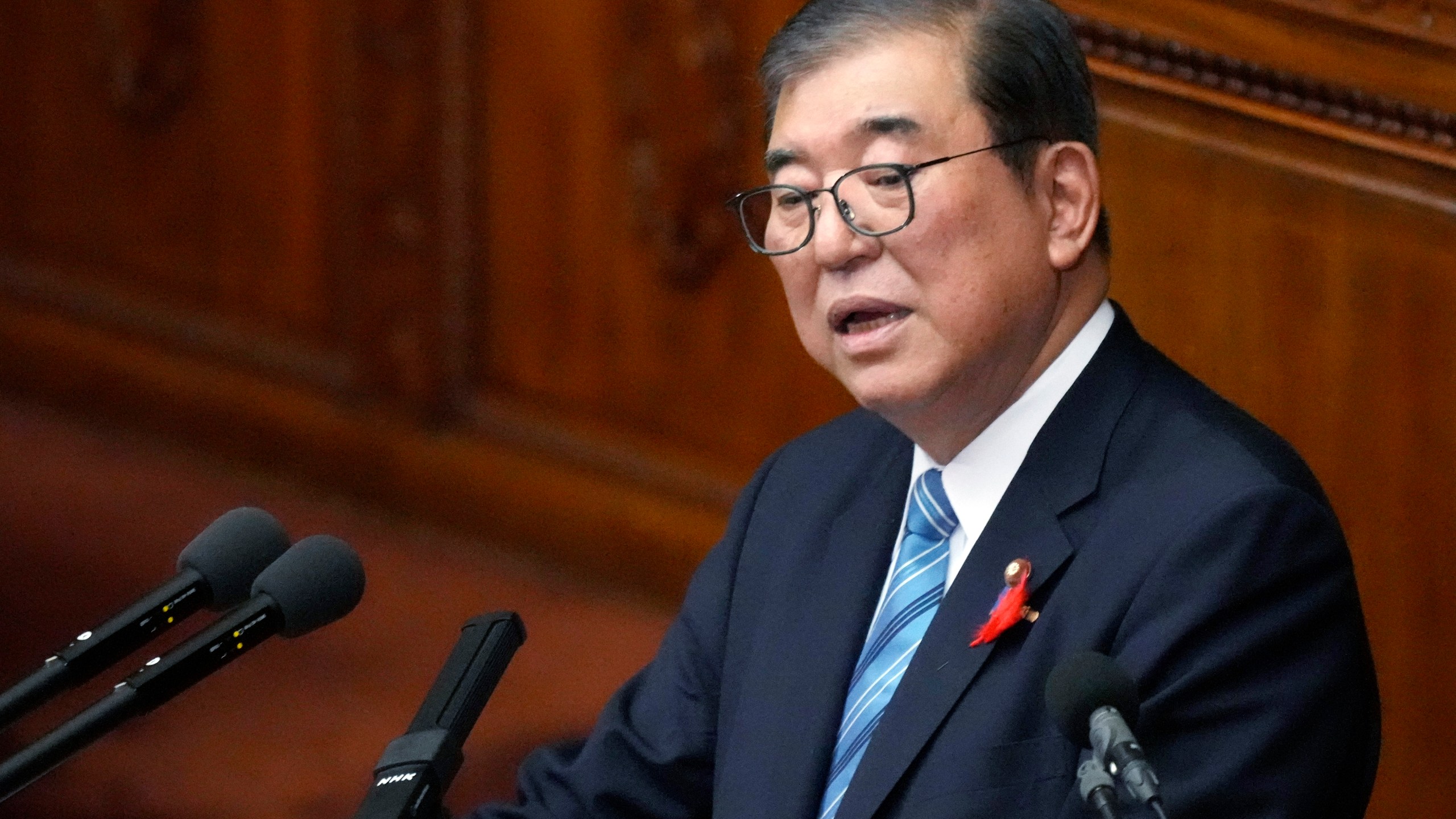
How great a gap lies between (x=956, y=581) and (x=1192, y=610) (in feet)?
0.90

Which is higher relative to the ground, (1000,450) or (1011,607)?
(1000,450)

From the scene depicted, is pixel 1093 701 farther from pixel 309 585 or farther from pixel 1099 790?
pixel 309 585

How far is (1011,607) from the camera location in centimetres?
192

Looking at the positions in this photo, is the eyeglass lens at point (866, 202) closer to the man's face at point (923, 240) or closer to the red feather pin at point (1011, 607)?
the man's face at point (923, 240)

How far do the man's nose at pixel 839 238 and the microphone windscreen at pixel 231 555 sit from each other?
25.5 inches

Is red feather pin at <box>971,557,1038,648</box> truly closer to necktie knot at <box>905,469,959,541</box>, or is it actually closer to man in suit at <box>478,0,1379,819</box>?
man in suit at <box>478,0,1379,819</box>

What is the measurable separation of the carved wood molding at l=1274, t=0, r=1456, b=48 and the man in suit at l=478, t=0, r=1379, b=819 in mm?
1011

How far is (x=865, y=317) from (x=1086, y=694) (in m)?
0.75

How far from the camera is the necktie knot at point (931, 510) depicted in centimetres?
210

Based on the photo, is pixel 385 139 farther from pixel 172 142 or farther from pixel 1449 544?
pixel 1449 544

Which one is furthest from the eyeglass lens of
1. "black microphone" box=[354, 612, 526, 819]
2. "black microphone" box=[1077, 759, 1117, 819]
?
"black microphone" box=[1077, 759, 1117, 819]

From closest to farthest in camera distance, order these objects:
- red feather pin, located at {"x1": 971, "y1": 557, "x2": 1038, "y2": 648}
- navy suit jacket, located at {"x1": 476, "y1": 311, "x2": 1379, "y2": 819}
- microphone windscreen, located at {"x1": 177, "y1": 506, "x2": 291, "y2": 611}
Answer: microphone windscreen, located at {"x1": 177, "y1": 506, "x2": 291, "y2": 611}
navy suit jacket, located at {"x1": 476, "y1": 311, "x2": 1379, "y2": 819}
red feather pin, located at {"x1": 971, "y1": 557, "x2": 1038, "y2": 648}

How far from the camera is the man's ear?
2.05 m

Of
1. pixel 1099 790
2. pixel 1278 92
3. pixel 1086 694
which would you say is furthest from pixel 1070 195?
pixel 1278 92
